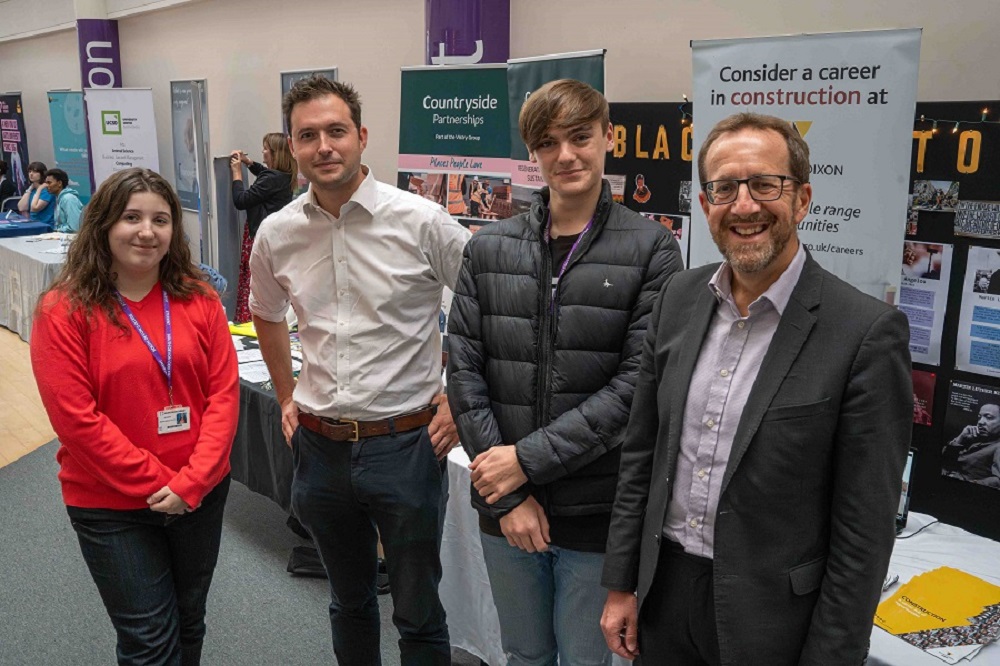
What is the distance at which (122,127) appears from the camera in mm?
7480

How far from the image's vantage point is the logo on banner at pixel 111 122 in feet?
24.6

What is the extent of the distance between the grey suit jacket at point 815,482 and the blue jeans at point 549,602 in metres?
0.38

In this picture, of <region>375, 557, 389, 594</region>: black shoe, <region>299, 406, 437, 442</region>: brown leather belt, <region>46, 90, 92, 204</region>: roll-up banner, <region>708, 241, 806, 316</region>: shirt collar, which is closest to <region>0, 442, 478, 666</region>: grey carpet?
<region>375, 557, 389, 594</region>: black shoe

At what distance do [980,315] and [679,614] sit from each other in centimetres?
171

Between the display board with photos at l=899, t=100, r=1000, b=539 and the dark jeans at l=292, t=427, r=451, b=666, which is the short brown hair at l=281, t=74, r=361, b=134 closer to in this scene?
the dark jeans at l=292, t=427, r=451, b=666

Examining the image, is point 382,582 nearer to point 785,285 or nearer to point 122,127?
point 785,285

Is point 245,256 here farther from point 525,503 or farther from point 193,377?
point 525,503

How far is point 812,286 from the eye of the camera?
1145mm

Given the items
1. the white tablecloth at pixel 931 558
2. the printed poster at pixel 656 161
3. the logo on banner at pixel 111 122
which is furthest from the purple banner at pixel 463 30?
the logo on banner at pixel 111 122

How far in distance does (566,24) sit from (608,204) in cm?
285

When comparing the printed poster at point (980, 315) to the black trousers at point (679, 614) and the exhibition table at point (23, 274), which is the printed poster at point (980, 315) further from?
the exhibition table at point (23, 274)

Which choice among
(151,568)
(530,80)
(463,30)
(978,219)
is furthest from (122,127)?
(978,219)

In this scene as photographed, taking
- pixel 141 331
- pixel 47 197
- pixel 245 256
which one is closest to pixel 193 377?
pixel 141 331

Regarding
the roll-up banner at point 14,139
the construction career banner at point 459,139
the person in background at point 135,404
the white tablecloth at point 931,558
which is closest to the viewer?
the white tablecloth at point 931,558
